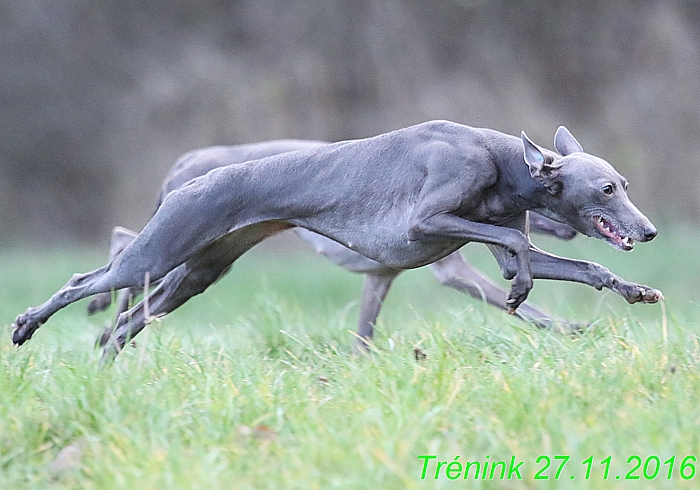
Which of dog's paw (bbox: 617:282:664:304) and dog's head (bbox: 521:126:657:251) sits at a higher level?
dog's head (bbox: 521:126:657:251)

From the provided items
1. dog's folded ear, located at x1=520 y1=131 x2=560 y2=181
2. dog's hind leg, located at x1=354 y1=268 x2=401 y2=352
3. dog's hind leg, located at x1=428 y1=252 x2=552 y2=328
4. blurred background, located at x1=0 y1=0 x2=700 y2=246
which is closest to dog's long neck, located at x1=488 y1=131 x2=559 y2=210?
dog's folded ear, located at x1=520 y1=131 x2=560 y2=181

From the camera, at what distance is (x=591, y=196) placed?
4980 millimetres

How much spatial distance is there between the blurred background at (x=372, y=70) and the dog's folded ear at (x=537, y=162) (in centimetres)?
1334

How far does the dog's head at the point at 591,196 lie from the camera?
16.2 ft

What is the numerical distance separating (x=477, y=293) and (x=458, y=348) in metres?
1.76

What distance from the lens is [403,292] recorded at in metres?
12.4

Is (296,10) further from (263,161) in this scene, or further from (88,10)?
(263,161)

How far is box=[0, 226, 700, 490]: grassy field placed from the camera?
11.4 feet

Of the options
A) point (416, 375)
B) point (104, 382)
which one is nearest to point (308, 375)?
point (416, 375)

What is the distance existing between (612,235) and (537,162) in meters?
0.50

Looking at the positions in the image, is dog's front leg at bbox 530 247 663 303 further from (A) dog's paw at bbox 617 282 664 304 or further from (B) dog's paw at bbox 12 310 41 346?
(B) dog's paw at bbox 12 310 41 346

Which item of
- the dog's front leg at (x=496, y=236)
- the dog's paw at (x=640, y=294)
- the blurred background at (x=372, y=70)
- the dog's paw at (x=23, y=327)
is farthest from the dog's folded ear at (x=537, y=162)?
the blurred background at (x=372, y=70)

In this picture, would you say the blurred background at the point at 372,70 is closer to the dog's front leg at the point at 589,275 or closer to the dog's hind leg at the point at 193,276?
the dog's hind leg at the point at 193,276

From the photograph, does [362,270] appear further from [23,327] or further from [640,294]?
[640,294]
